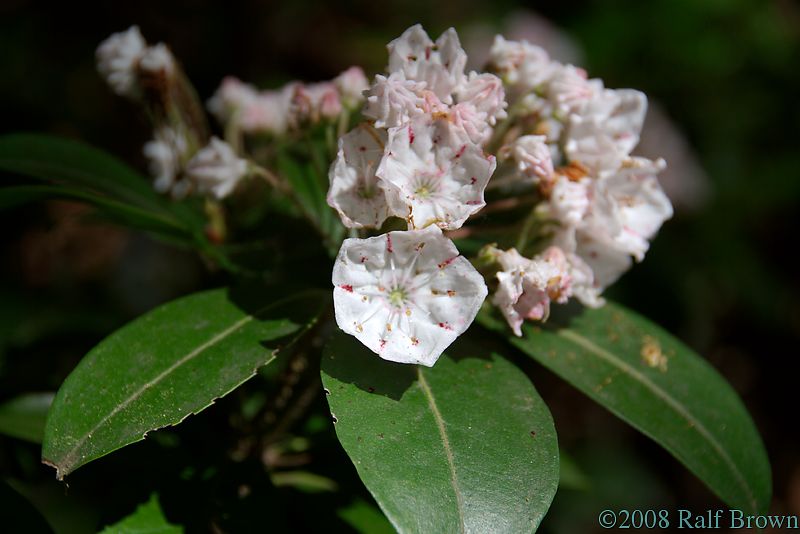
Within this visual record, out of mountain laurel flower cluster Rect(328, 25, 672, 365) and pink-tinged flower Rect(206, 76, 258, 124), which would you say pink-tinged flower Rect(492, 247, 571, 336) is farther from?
pink-tinged flower Rect(206, 76, 258, 124)

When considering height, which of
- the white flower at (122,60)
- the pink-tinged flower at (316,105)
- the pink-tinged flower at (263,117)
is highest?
the pink-tinged flower at (316,105)

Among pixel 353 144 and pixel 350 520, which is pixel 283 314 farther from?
pixel 350 520

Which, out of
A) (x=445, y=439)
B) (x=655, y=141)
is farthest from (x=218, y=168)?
(x=655, y=141)

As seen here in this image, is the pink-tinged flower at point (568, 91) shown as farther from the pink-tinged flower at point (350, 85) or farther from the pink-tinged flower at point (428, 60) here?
the pink-tinged flower at point (350, 85)

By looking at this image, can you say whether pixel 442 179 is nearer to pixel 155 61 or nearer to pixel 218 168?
pixel 218 168

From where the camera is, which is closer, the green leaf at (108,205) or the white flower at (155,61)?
the green leaf at (108,205)

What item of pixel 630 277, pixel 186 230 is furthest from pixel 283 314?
pixel 630 277

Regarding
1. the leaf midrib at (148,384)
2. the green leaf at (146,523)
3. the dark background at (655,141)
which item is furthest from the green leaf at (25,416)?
the dark background at (655,141)
